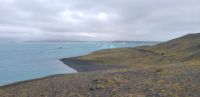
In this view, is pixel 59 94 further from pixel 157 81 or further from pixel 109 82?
pixel 157 81

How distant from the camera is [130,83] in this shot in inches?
1222

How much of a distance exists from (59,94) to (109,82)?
6353 mm

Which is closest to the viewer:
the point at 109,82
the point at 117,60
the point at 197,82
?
the point at 197,82

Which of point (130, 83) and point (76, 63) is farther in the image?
point (76, 63)

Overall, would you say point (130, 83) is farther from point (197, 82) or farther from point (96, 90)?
point (197, 82)

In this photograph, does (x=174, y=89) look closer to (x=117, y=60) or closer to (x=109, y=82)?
(x=109, y=82)

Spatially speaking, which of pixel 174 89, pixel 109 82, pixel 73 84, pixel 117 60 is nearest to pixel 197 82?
pixel 174 89

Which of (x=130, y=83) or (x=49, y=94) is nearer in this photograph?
(x=49, y=94)

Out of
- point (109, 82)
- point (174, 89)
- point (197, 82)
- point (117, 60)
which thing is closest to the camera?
point (174, 89)

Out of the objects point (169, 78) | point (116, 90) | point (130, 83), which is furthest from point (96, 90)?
point (169, 78)

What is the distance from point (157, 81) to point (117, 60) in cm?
5233

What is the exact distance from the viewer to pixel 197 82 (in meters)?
29.6

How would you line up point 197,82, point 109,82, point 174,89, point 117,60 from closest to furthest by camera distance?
point 174,89
point 197,82
point 109,82
point 117,60

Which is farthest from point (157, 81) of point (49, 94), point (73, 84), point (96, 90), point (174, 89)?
point (49, 94)
